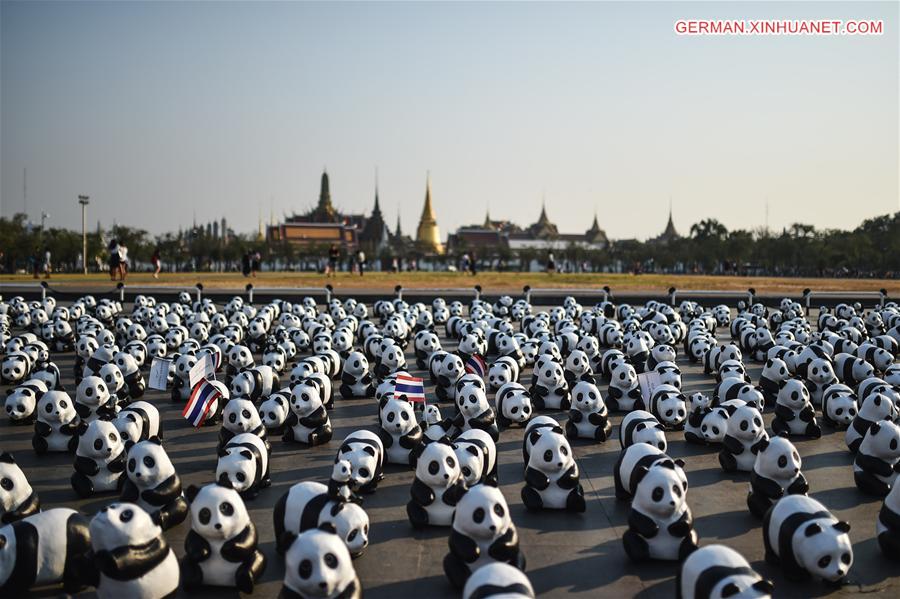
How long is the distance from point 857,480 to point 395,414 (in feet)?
19.7

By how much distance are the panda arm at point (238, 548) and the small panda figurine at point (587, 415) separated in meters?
5.95

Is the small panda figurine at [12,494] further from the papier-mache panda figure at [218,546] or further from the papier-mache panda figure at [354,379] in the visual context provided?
the papier-mache panda figure at [354,379]

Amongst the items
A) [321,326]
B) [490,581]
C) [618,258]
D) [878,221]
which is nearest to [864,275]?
[878,221]

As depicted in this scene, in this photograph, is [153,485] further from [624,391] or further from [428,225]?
[428,225]

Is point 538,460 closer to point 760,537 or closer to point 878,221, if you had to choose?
point 760,537

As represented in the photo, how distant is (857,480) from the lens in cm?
912

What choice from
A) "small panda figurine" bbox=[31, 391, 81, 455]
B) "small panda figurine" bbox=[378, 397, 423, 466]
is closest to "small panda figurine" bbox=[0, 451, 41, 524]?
"small panda figurine" bbox=[31, 391, 81, 455]

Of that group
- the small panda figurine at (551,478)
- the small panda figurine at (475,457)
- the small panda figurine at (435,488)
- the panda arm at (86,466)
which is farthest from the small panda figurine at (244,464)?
the small panda figurine at (551,478)

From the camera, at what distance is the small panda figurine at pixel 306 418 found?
10.9m

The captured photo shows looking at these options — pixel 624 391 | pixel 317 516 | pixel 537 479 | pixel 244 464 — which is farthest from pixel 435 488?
pixel 624 391

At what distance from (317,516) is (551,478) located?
2.88m

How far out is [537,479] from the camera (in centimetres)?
840

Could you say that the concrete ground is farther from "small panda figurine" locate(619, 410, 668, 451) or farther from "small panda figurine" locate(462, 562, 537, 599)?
"small panda figurine" locate(462, 562, 537, 599)

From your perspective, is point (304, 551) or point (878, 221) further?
point (878, 221)
